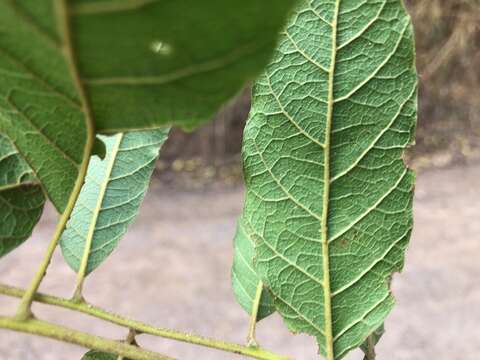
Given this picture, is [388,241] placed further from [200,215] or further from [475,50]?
[475,50]

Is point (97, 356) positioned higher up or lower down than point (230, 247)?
lower down

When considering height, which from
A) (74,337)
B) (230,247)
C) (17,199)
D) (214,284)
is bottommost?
(74,337)

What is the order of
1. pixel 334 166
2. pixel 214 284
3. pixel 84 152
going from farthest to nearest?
1. pixel 214 284
2. pixel 334 166
3. pixel 84 152

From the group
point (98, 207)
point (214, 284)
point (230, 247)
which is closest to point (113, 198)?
point (98, 207)

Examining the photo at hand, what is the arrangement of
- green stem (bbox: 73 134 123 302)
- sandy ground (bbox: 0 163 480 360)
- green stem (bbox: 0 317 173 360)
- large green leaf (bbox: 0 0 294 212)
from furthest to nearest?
sandy ground (bbox: 0 163 480 360), green stem (bbox: 73 134 123 302), green stem (bbox: 0 317 173 360), large green leaf (bbox: 0 0 294 212)

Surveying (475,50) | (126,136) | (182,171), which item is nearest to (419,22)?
(475,50)

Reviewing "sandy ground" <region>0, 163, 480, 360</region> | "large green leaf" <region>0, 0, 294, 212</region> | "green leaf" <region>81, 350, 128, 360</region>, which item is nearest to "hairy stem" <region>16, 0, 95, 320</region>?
"large green leaf" <region>0, 0, 294, 212</region>

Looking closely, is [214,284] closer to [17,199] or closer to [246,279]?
[246,279]

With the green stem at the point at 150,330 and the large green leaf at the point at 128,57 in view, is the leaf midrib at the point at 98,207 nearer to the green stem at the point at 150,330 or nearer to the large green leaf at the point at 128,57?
the green stem at the point at 150,330

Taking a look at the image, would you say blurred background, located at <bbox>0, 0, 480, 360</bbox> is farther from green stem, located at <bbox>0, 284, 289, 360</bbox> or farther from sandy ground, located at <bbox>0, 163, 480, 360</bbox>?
green stem, located at <bbox>0, 284, 289, 360</bbox>
